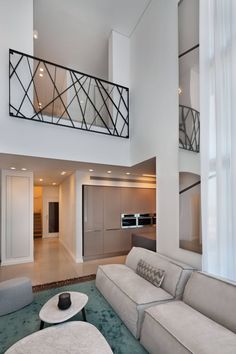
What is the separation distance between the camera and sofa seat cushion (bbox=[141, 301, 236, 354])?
1.53 metres

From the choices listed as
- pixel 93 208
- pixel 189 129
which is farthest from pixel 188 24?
pixel 93 208

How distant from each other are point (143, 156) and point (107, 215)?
259 centimetres

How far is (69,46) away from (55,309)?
5.83 meters

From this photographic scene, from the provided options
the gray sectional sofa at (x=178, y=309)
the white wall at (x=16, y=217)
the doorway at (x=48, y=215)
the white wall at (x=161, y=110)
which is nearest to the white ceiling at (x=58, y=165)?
the white wall at (x=161, y=110)

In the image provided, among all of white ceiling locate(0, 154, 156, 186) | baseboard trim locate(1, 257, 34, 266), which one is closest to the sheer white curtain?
white ceiling locate(0, 154, 156, 186)

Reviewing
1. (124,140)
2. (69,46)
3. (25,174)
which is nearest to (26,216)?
(25,174)

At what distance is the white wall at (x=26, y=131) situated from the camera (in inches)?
124

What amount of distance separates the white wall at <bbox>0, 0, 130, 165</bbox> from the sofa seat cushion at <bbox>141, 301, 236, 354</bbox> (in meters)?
2.67

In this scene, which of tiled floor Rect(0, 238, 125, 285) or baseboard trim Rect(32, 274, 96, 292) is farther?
tiled floor Rect(0, 238, 125, 285)

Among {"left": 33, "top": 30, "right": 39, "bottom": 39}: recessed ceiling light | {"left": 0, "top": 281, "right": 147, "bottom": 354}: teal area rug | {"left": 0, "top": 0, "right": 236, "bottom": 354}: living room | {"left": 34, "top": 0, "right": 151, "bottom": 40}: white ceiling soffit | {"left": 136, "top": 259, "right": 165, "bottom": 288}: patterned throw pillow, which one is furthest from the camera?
{"left": 33, "top": 30, "right": 39, "bottom": 39}: recessed ceiling light

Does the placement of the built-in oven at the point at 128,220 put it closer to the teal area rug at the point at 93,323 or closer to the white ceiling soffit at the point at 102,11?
the teal area rug at the point at 93,323

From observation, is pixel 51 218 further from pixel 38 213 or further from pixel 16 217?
pixel 16 217

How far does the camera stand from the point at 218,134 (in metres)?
2.33

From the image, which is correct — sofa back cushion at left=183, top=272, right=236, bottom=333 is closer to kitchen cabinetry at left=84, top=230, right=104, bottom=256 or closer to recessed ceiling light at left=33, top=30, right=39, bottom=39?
kitchen cabinetry at left=84, top=230, right=104, bottom=256
